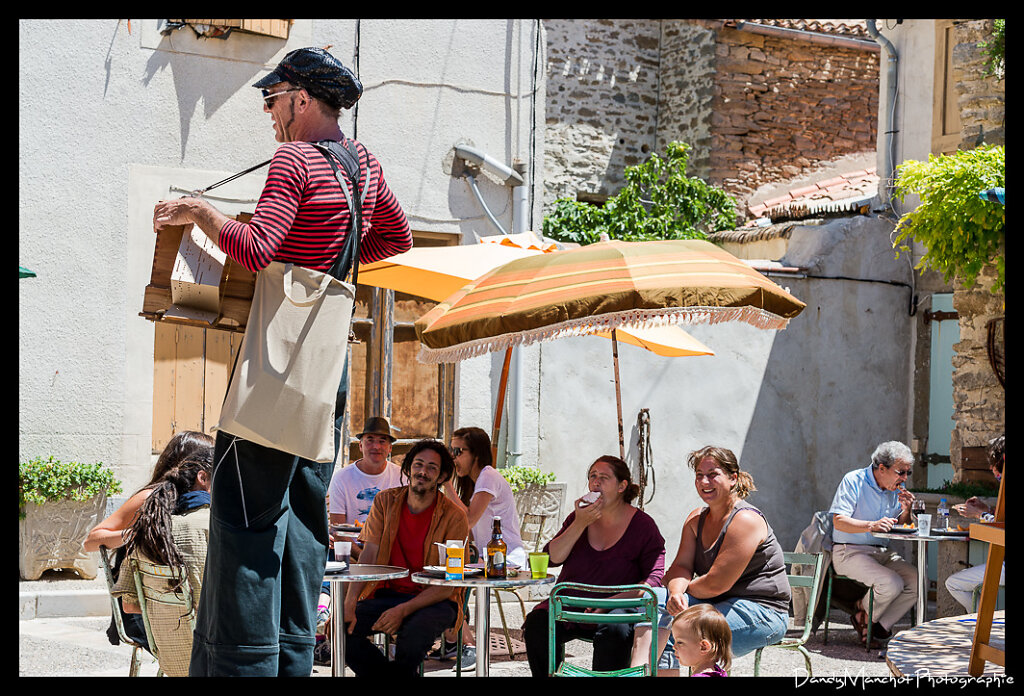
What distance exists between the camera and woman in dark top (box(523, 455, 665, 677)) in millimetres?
5473

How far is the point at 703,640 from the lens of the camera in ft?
14.4

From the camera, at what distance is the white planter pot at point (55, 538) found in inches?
304

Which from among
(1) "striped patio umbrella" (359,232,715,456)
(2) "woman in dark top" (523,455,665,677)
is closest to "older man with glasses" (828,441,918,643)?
(1) "striped patio umbrella" (359,232,715,456)

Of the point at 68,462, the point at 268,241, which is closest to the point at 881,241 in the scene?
the point at 68,462

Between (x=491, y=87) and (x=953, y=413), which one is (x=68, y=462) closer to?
(x=491, y=87)

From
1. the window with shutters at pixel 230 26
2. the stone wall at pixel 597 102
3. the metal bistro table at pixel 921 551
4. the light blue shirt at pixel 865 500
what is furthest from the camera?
the stone wall at pixel 597 102

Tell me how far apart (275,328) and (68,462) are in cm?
567

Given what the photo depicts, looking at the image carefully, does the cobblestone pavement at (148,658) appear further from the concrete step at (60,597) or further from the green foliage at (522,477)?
the green foliage at (522,477)

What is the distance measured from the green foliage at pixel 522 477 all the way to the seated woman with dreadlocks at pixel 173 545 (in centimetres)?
448

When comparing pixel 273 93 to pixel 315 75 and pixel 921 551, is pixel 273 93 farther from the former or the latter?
pixel 921 551

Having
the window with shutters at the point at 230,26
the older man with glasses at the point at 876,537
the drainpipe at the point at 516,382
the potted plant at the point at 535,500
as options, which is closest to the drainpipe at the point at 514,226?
the drainpipe at the point at 516,382

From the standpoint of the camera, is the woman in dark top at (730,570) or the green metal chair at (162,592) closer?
the green metal chair at (162,592)

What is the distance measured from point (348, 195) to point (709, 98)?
14.6m
